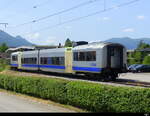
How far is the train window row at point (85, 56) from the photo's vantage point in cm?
2897

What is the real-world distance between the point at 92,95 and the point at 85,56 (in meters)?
17.0

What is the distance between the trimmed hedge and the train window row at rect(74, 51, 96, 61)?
10477 millimetres

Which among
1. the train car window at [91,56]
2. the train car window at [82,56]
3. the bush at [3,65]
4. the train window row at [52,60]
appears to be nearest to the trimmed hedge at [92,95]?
the train car window at [91,56]

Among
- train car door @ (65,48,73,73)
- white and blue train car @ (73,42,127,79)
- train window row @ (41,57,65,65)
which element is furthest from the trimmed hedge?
train window row @ (41,57,65,65)

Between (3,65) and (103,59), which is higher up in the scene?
(103,59)

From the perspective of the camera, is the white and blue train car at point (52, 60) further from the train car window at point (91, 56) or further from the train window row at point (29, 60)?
the train car window at point (91, 56)

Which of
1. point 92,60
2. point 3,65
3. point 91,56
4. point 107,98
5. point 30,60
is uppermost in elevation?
point 91,56

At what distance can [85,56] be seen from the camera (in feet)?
99.0

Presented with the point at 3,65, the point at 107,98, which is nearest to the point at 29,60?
the point at 3,65

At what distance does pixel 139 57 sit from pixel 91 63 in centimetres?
4704

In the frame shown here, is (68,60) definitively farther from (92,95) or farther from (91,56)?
(92,95)

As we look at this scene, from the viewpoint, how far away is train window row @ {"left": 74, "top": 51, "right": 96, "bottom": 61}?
1141 inches

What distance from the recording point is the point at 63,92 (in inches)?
603

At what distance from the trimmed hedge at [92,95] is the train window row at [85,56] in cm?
1048
